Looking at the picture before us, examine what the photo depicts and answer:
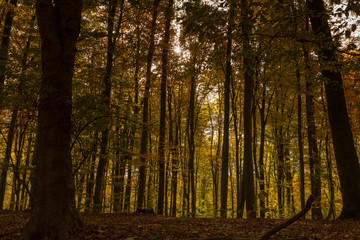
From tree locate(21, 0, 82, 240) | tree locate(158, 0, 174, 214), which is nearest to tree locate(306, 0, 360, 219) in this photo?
tree locate(21, 0, 82, 240)

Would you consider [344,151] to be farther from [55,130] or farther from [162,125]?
[55,130]

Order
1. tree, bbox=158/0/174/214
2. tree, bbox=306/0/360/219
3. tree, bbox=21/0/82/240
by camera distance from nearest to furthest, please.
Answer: tree, bbox=21/0/82/240 < tree, bbox=306/0/360/219 < tree, bbox=158/0/174/214

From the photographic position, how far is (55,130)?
198 inches

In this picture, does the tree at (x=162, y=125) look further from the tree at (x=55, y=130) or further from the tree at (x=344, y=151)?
the tree at (x=344, y=151)

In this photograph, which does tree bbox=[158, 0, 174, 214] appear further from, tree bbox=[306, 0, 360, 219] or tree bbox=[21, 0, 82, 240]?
tree bbox=[306, 0, 360, 219]

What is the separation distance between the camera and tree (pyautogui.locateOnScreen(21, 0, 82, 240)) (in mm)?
4852

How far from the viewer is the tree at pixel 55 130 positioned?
485 centimetres

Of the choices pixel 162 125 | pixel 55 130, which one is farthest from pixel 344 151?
pixel 55 130

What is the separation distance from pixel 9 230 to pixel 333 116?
9.18m

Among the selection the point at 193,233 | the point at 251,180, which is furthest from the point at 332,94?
the point at 193,233

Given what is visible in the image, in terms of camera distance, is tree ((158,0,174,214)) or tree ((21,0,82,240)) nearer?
tree ((21,0,82,240))

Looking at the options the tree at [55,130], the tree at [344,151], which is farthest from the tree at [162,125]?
the tree at [344,151]

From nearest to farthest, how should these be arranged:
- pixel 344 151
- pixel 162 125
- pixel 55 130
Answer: pixel 55 130 < pixel 344 151 < pixel 162 125

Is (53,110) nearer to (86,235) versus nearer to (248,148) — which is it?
(86,235)
